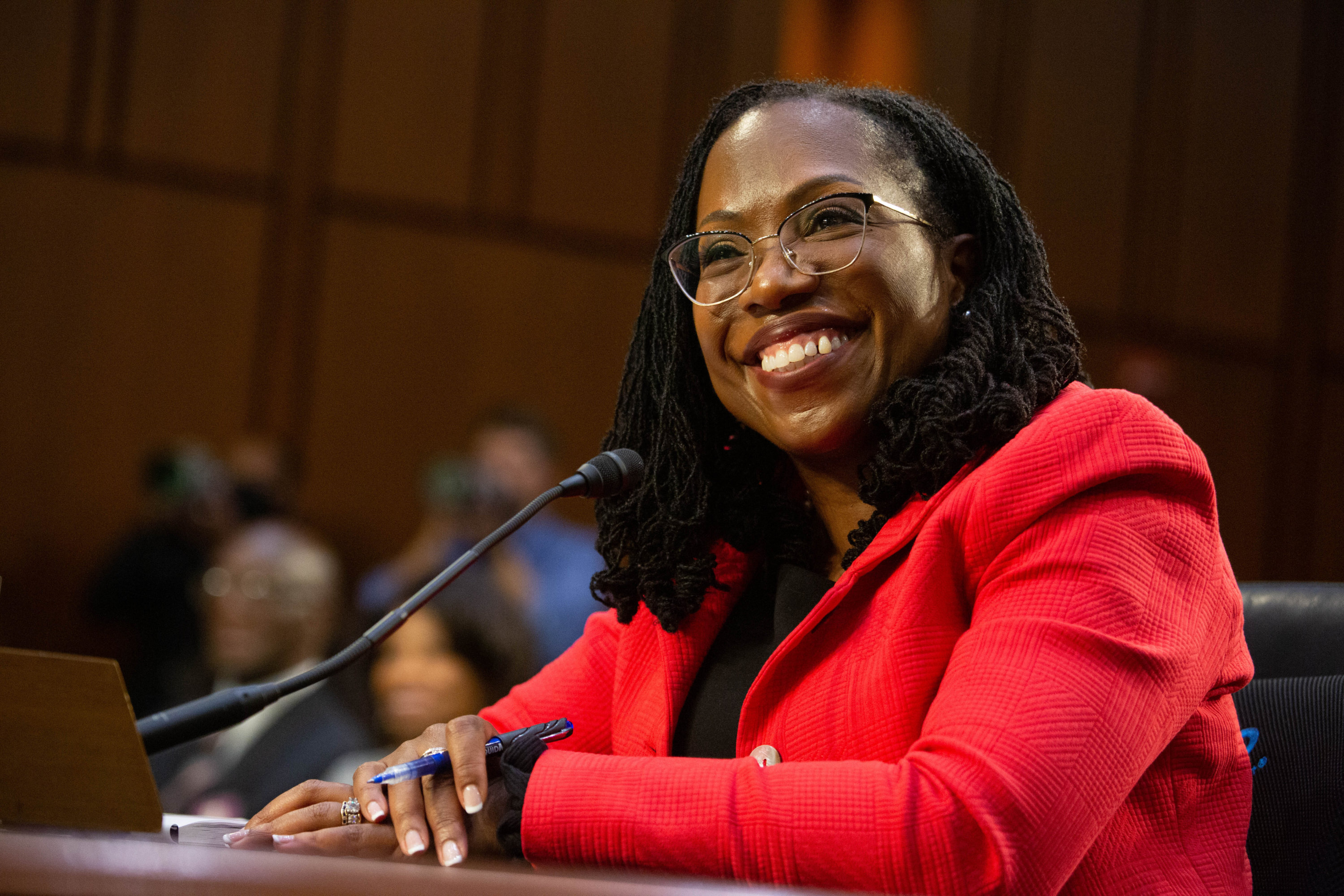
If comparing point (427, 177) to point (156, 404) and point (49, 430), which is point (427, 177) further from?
point (49, 430)

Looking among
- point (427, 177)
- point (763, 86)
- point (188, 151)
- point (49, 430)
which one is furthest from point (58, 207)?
point (763, 86)

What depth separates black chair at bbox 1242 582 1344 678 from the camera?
1.47 m

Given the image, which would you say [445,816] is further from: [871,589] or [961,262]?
[961,262]

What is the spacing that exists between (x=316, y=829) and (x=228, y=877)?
0.58 metres

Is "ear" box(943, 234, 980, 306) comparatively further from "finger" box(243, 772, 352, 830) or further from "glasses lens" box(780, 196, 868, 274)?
"finger" box(243, 772, 352, 830)

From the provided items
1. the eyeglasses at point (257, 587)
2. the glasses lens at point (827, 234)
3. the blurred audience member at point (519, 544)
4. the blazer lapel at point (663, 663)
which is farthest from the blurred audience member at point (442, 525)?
the glasses lens at point (827, 234)

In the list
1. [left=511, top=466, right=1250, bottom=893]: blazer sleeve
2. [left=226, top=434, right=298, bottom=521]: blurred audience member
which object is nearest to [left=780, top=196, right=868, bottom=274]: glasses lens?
[left=511, top=466, right=1250, bottom=893]: blazer sleeve

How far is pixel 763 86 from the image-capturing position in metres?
1.55

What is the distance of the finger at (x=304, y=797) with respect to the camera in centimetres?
125

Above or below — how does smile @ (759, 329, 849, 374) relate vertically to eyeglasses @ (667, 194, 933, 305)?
below

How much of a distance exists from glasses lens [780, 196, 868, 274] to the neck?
210 millimetres

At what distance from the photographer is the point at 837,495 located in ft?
4.84

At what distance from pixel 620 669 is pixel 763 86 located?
2.28ft

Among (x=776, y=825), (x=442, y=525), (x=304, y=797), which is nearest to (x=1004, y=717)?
(x=776, y=825)
